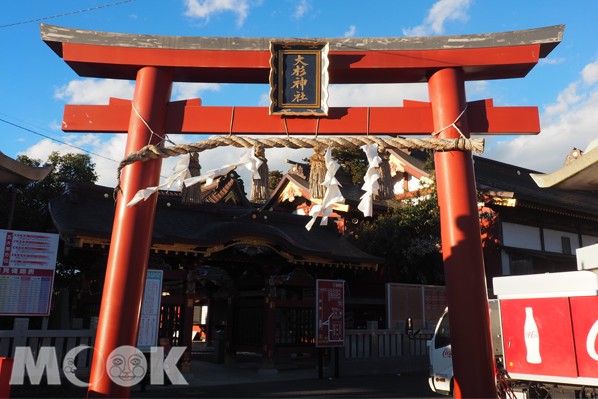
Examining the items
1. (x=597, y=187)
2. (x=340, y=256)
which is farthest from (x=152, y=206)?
(x=340, y=256)

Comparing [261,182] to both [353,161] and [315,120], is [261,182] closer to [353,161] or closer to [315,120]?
[315,120]

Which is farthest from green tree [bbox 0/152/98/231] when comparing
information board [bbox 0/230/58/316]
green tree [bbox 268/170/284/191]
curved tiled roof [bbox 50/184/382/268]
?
green tree [bbox 268/170/284/191]

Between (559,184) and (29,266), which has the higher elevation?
(559,184)

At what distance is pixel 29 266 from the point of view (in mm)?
8805

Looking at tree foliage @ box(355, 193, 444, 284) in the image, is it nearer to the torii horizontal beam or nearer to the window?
the window

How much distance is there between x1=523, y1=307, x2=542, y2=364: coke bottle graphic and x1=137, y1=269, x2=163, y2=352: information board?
23.1 feet

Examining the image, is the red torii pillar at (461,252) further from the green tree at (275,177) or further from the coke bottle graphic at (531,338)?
the green tree at (275,177)

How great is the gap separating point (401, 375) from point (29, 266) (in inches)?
401

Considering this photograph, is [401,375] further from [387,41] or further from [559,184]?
[387,41]

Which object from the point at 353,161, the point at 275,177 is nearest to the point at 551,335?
the point at 353,161

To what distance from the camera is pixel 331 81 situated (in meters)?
6.84

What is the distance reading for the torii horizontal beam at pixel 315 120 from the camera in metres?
6.38

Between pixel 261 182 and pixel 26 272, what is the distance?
5.56m

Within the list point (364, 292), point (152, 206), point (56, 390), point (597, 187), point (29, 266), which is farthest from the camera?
point (364, 292)
